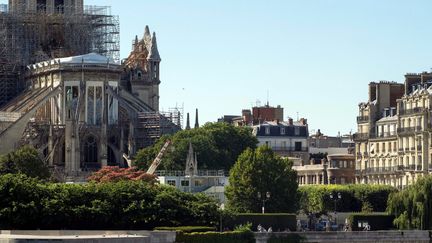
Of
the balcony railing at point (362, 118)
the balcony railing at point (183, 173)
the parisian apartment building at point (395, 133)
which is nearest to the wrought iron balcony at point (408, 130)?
the parisian apartment building at point (395, 133)

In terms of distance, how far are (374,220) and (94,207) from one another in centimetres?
2271

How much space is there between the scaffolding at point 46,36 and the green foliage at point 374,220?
50.1 m

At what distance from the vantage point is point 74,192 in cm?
10075

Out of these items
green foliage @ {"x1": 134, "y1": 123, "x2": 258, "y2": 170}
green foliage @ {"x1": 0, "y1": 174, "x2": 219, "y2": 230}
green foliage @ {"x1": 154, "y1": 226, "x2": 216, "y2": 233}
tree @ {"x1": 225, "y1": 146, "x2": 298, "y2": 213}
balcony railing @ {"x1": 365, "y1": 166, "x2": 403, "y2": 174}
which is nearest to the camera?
green foliage @ {"x1": 154, "y1": 226, "x2": 216, "y2": 233}

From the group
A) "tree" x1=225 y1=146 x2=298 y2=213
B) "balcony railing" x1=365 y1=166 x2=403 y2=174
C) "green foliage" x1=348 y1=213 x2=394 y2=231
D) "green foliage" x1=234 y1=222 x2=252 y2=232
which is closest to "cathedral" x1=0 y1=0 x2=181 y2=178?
"balcony railing" x1=365 y1=166 x2=403 y2=174

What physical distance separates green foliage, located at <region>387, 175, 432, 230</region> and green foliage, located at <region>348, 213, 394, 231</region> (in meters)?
0.61

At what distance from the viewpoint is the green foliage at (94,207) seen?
96562mm

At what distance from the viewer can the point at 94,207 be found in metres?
99.1

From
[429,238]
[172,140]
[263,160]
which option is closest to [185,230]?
[429,238]

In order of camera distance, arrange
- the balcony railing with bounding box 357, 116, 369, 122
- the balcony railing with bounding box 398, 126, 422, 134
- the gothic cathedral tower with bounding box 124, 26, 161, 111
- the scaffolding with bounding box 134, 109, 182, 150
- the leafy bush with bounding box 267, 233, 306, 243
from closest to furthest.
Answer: the leafy bush with bounding box 267, 233, 306, 243 < the balcony railing with bounding box 398, 126, 422, 134 < the balcony railing with bounding box 357, 116, 369, 122 < the scaffolding with bounding box 134, 109, 182, 150 < the gothic cathedral tower with bounding box 124, 26, 161, 111

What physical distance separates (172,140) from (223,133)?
7123 mm

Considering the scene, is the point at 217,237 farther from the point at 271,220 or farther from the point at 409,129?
the point at 409,129

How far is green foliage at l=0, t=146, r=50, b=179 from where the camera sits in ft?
407

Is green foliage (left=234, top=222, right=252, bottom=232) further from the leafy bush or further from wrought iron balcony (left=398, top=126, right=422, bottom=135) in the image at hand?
wrought iron balcony (left=398, top=126, right=422, bottom=135)
